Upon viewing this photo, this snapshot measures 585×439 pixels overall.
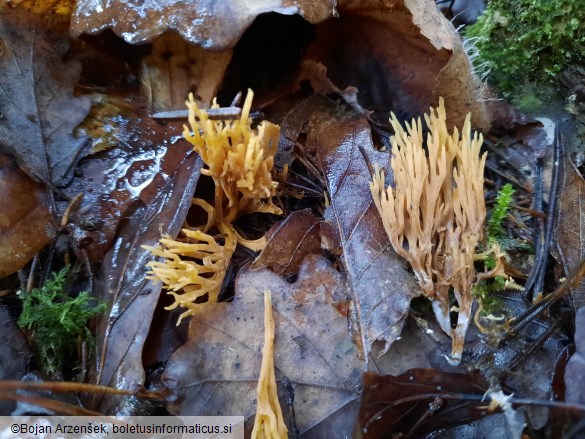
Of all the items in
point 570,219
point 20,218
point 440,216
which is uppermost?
point 20,218

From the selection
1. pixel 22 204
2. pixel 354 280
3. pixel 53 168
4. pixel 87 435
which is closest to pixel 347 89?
pixel 354 280

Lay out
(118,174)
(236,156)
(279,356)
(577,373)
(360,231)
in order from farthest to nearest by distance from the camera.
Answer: (118,174), (360,231), (236,156), (279,356), (577,373)

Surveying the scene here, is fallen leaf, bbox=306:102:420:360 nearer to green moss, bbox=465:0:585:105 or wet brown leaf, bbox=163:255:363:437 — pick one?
wet brown leaf, bbox=163:255:363:437

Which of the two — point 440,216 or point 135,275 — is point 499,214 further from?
point 135,275

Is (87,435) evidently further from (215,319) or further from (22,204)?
(22,204)

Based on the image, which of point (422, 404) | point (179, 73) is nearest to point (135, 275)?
point (179, 73)

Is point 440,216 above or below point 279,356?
above

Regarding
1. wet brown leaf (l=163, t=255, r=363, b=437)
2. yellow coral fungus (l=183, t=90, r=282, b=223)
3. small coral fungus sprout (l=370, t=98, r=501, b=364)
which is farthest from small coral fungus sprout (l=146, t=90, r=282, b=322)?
small coral fungus sprout (l=370, t=98, r=501, b=364)
